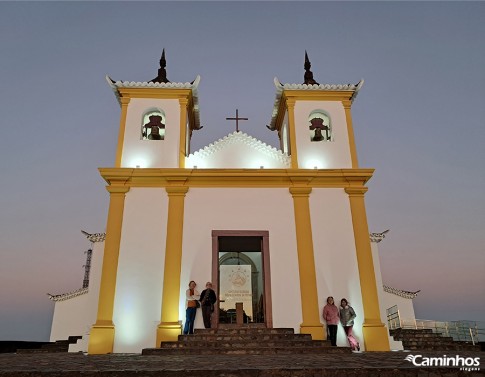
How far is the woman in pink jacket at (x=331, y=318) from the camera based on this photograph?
9484 mm

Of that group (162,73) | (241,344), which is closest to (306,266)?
(241,344)

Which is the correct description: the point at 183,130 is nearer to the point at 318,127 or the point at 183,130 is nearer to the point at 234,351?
the point at 318,127

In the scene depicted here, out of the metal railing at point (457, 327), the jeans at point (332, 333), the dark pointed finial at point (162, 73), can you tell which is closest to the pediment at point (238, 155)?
the dark pointed finial at point (162, 73)

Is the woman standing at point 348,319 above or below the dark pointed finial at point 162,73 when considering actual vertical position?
below

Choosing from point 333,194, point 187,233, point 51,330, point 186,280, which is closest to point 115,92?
point 187,233

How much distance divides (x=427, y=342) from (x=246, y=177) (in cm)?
724

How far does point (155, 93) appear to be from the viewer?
12.6m

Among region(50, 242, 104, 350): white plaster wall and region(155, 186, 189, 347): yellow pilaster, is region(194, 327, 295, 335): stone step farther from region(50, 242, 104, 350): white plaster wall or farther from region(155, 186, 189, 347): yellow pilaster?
region(50, 242, 104, 350): white plaster wall

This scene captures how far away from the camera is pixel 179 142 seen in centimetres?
1211

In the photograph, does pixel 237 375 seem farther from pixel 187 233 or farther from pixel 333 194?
pixel 333 194

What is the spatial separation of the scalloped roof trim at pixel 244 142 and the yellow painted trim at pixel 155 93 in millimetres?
1963

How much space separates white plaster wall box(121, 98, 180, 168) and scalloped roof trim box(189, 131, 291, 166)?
81cm

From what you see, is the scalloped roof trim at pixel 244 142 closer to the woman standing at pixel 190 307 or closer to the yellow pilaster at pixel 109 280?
the yellow pilaster at pixel 109 280

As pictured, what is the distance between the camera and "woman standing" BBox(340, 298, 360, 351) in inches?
372
